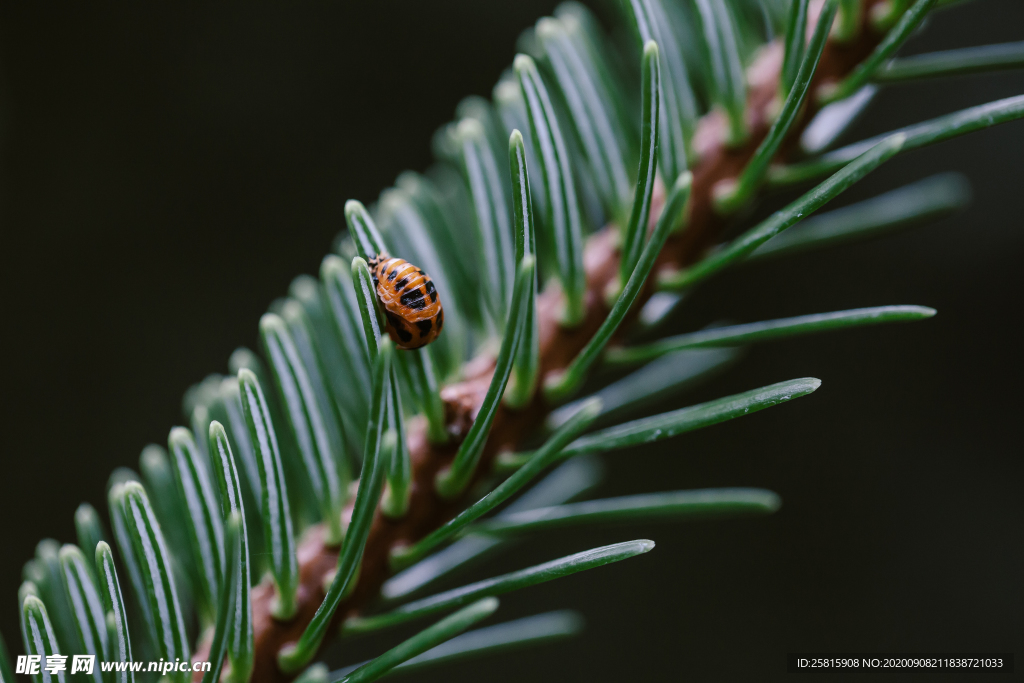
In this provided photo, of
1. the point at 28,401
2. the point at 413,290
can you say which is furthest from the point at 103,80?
the point at 413,290

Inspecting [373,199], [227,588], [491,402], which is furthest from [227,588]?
[373,199]

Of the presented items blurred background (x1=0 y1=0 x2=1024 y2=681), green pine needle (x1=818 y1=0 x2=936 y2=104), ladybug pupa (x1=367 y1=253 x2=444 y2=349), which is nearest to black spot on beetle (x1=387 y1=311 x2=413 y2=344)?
ladybug pupa (x1=367 y1=253 x2=444 y2=349)

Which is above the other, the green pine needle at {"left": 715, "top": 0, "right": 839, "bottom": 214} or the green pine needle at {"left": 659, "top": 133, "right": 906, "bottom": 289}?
the green pine needle at {"left": 715, "top": 0, "right": 839, "bottom": 214}

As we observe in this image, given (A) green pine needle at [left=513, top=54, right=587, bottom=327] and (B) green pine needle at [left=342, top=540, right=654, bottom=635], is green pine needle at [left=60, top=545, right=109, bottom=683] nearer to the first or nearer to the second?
(B) green pine needle at [left=342, top=540, right=654, bottom=635]

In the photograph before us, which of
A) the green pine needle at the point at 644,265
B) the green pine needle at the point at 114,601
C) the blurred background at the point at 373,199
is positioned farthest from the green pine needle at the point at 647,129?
the blurred background at the point at 373,199

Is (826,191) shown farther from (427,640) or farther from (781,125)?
(427,640)

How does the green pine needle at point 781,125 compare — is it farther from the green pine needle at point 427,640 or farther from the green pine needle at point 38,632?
the green pine needle at point 38,632

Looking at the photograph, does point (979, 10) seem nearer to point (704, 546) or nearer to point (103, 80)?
point (704, 546)
